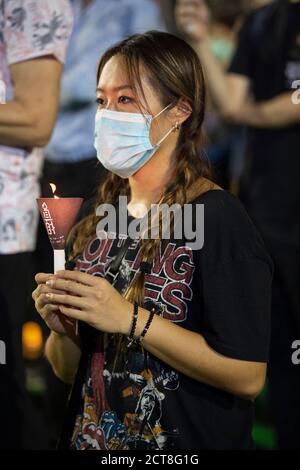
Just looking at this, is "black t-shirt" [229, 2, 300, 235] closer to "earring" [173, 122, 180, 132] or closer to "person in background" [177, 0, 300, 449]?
"person in background" [177, 0, 300, 449]

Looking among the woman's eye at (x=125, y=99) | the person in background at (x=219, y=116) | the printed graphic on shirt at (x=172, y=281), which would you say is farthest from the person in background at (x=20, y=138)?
the person in background at (x=219, y=116)

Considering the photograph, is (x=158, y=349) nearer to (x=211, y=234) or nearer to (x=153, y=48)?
(x=211, y=234)

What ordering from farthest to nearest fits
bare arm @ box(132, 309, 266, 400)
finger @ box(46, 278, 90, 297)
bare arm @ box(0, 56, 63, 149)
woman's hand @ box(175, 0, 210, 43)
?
woman's hand @ box(175, 0, 210, 43) → bare arm @ box(0, 56, 63, 149) → bare arm @ box(132, 309, 266, 400) → finger @ box(46, 278, 90, 297)

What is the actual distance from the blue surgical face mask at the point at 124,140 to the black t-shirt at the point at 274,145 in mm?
1486

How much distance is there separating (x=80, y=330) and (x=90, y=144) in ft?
5.15

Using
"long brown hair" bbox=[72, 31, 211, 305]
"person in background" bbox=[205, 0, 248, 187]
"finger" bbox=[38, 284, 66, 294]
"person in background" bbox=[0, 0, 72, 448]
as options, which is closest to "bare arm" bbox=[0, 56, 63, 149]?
"person in background" bbox=[0, 0, 72, 448]

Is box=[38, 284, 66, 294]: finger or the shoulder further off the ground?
the shoulder

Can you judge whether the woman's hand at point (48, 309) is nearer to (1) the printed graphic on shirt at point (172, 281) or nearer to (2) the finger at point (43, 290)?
(2) the finger at point (43, 290)

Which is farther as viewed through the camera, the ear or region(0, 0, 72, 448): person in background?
region(0, 0, 72, 448): person in background

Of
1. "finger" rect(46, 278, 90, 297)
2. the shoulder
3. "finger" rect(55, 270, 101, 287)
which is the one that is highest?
the shoulder

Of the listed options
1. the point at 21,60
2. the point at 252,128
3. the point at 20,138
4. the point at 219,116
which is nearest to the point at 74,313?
the point at 20,138

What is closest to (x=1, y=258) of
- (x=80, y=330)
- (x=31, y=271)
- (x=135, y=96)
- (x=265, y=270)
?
(x=31, y=271)

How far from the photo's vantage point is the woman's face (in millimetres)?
2459

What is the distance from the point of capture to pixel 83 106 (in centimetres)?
400
